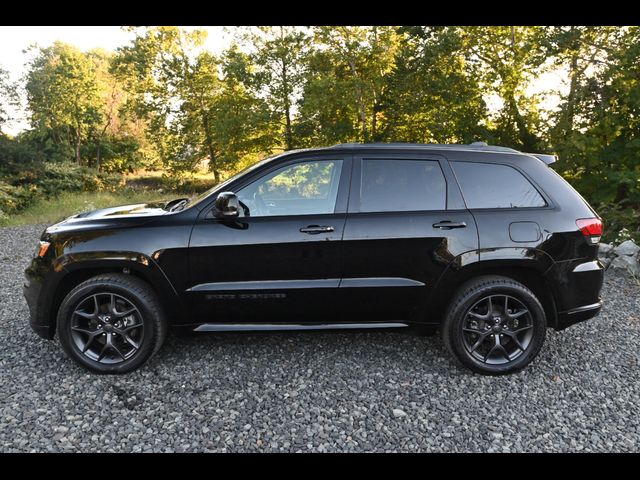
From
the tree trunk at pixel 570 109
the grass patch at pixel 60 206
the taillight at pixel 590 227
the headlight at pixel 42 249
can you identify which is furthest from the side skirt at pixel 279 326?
the grass patch at pixel 60 206

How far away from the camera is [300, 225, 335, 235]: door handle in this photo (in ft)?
10.5

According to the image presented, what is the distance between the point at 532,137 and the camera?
11000mm

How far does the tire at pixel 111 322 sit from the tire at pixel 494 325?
7.42 ft

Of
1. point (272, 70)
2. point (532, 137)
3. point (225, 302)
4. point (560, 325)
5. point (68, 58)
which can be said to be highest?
point (68, 58)

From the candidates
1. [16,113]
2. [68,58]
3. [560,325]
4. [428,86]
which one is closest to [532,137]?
[428,86]

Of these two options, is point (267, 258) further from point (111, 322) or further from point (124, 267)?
point (111, 322)

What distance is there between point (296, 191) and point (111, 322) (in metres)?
1.76

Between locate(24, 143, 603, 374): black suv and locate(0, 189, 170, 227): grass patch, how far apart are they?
8389mm

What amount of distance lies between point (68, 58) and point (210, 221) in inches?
1003

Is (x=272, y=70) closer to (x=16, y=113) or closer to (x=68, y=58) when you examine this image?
(x=68, y=58)

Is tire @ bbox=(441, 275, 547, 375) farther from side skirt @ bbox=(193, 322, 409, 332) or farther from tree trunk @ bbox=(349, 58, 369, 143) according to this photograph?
tree trunk @ bbox=(349, 58, 369, 143)

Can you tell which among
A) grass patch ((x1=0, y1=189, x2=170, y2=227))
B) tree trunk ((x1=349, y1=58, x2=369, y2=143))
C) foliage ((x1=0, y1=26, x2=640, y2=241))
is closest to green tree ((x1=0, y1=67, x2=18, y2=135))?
foliage ((x1=0, y1=26, x2=640, y2=241))

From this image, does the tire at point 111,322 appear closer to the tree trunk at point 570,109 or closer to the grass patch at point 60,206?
the grass patch at point 60,206

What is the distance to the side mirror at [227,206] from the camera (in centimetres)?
310
